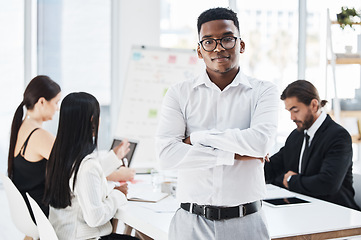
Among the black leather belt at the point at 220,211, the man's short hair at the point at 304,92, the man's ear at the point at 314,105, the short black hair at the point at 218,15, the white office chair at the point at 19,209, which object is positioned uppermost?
the short black hair at the point at 218,15

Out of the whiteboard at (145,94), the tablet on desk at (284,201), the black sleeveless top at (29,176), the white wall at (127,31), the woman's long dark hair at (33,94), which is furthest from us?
the white wall at (127,31)

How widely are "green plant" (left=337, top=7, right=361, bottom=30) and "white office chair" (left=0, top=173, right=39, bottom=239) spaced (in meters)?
3.09

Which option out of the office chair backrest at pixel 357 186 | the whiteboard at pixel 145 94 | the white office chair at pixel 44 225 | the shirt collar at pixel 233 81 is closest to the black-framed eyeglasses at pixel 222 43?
the shirt collar at pixel 233 81

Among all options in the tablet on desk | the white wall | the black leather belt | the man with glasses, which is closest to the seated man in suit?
the tablet on desk

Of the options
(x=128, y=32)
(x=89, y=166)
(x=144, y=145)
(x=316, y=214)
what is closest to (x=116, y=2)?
(x=128, y=32)

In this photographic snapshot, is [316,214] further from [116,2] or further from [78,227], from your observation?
[116,2]

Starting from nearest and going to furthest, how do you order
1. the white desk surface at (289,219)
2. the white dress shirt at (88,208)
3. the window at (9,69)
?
the white desk surface at (289,219), the white dress shirt at (88,208), the window at (9,69)

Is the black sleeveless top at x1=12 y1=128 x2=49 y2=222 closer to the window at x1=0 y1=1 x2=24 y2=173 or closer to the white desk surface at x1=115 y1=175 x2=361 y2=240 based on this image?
the white desk surface at x1=115 y1=175 x2=361 y2=240

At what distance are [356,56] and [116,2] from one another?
2.44 m

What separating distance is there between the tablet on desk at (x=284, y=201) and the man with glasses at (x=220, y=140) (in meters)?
0.80

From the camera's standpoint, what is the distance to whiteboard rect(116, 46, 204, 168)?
13.6 feet

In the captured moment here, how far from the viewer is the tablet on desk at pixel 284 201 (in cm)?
242

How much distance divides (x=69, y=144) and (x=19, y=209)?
1.66 ft

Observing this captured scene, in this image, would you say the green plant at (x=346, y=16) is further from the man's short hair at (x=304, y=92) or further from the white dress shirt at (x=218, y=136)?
the white dress shirt at (x=218, y=136)
